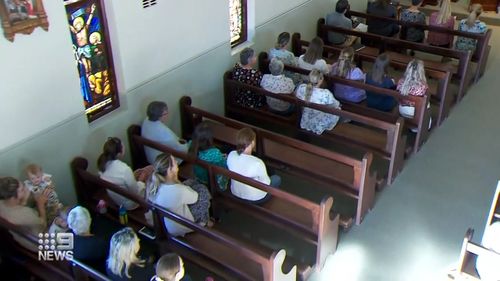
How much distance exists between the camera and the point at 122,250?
3.16 m

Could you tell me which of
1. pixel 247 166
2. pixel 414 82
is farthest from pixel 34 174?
pixel 414 82

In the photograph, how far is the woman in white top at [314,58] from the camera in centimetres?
610

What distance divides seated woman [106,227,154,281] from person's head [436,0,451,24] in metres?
5.78

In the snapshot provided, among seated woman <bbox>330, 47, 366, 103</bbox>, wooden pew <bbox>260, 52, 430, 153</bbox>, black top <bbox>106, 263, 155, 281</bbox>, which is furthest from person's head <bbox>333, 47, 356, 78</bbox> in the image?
black top <bbox>106, 263, 155, 281</bbox>

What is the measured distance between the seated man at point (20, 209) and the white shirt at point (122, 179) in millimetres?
559

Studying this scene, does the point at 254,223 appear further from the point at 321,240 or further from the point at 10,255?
the point at 10,255

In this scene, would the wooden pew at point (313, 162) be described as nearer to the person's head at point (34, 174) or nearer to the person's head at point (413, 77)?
the person's head at point (413, 77)

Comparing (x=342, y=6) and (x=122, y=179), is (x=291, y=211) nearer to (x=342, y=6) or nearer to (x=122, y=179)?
(x=122, y=179)

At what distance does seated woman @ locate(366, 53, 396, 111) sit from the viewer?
5.68m

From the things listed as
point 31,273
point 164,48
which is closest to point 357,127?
point 164,48

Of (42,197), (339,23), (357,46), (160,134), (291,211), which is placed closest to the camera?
(42,197)

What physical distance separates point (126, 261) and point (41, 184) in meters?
1.15

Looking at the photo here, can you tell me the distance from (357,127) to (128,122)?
2.35m

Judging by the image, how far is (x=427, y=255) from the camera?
436 centimetres
